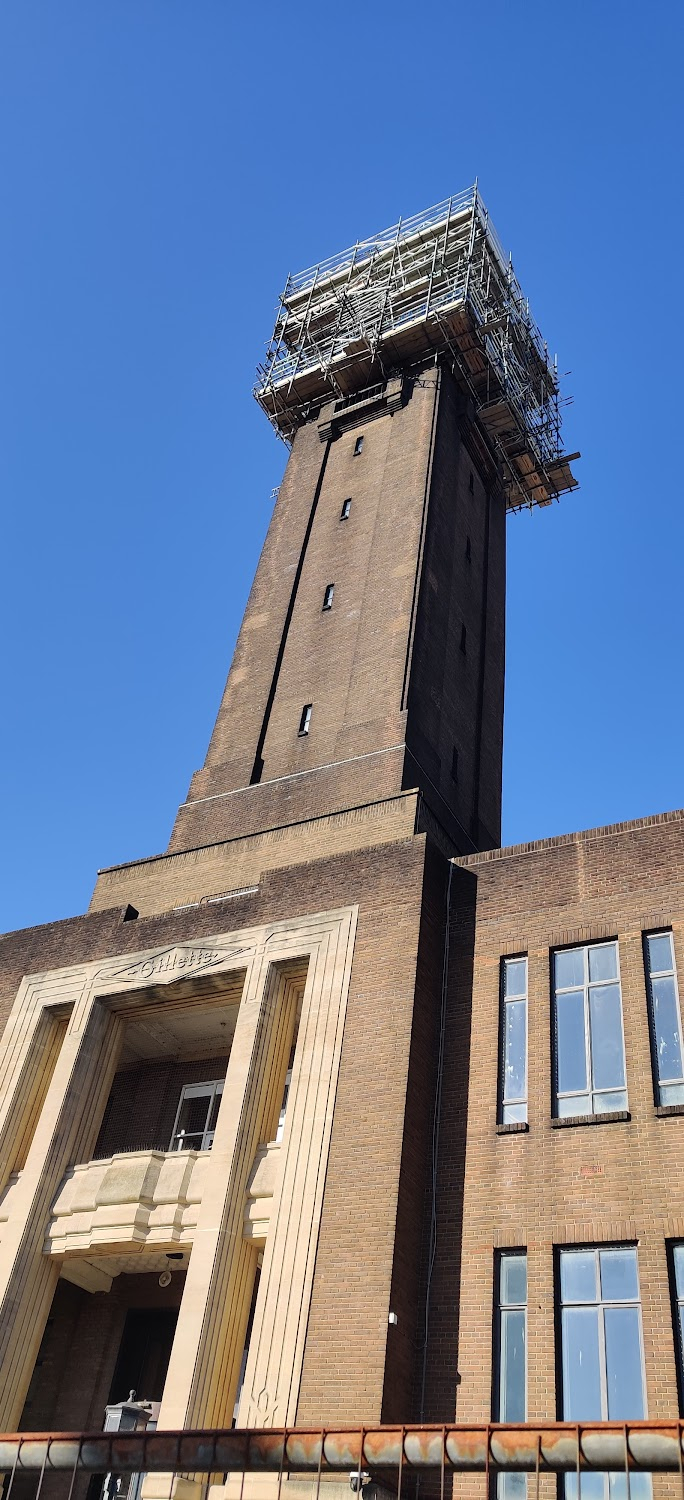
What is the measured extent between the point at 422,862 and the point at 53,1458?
1050cm

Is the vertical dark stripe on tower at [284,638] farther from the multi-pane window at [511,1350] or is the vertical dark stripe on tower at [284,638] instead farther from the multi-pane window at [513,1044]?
the multi-pane window at [511,1350]

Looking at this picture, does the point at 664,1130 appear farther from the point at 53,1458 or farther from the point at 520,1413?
the point at 53,1458

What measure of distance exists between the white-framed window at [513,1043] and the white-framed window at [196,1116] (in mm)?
6596

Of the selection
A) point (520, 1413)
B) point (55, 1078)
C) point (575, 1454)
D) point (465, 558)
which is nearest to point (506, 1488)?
point (520, 1413)

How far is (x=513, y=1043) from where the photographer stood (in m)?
19.9

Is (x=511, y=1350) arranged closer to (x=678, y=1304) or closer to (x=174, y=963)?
(x=678, y=1304)

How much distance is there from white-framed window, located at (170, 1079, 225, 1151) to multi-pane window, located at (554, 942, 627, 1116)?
7.64 meters

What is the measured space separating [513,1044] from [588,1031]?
1342mm

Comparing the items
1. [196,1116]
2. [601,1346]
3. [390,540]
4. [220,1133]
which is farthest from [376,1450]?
[390,540]

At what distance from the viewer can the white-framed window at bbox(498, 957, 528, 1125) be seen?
19.1 meters

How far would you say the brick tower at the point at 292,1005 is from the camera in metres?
18.0

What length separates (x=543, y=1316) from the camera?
16656mm

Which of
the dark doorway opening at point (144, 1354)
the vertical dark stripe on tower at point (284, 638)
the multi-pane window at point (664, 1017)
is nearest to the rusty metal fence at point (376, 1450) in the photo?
the multi-pane window at point (664, 1017)

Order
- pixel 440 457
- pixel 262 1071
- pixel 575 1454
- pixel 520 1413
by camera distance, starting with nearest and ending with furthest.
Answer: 1. pixel 575 1454
2. pixel 520 1413
3. pixel 262 1071
4. pixel 440 457
